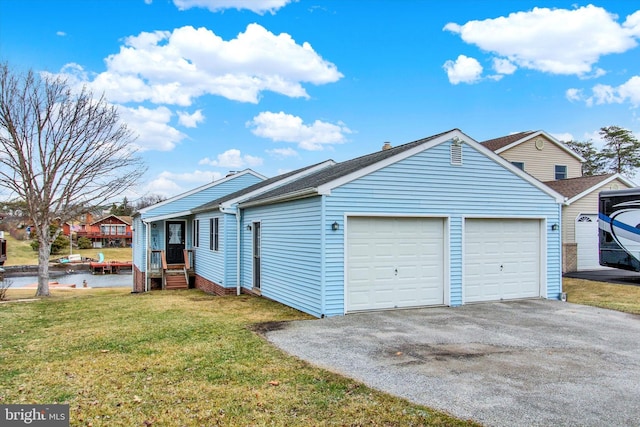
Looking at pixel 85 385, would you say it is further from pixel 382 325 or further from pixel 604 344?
pixel 604 344

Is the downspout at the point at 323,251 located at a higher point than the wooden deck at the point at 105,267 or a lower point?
higher

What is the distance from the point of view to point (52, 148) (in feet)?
58.1

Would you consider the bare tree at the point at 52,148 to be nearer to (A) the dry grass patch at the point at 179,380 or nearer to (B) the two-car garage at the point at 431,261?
(A) the dry grass patch at the point at 179,380

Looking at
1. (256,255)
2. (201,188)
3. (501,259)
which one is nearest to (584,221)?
(501,259)

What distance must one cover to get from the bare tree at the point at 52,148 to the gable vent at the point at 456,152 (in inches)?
585

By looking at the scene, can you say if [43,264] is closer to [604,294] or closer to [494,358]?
[494,358]

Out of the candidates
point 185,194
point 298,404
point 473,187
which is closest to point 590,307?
point 473,187

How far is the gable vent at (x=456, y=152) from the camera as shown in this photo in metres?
10.7

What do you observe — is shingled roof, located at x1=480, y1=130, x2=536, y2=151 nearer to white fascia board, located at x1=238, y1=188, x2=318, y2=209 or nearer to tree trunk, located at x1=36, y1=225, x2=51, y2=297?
white fascia board, located at x1=238, y1=188, x2=318, y2=209

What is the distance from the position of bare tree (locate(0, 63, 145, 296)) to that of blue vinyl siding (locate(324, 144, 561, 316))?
13712 mm

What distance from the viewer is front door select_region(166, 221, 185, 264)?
70.9ft

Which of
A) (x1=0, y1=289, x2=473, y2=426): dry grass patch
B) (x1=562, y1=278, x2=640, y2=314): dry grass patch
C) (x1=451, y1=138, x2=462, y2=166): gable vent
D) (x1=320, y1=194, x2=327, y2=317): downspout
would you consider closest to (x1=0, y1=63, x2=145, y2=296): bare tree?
(x1=0, y1=289, x2=473, y2=426): dry grass patch

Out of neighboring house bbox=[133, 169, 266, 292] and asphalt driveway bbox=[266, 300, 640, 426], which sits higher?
neighboring house bbox=[133, 169, 266, 292]

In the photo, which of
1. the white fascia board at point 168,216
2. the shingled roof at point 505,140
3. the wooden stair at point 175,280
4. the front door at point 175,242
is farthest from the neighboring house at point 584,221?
the front door at point 175,242
